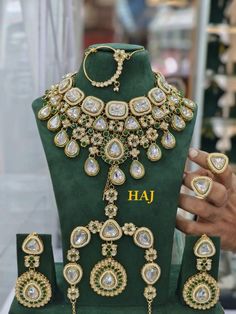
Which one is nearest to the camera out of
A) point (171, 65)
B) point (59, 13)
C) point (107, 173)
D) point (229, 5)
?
point (107, 173)

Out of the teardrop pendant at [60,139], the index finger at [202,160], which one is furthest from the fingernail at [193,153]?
the teardrop pendant at [60,139]

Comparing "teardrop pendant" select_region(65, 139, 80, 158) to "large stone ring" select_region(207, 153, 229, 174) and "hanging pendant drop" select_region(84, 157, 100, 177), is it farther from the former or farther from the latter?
"large stone ring" select_region(207, 153, 229, 174)

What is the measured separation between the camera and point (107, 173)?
74 centimetres

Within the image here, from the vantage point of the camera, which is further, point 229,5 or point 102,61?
point 229,5

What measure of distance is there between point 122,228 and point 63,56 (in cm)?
73

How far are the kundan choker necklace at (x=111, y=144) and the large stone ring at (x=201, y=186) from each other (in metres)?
0.07

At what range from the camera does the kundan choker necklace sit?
738 millimetres

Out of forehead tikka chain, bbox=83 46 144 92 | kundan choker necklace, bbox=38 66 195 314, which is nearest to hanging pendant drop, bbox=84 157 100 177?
kundan choker necklace, bbox=38 66 195 314

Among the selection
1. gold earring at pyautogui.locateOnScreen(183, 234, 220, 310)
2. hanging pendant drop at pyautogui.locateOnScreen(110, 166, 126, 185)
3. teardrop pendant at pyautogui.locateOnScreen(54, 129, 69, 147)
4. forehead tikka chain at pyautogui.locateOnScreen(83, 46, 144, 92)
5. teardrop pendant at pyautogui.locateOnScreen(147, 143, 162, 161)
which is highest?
forehead tikka chain at pyautogui.locateOnScreen(83, 46, 144, 92)

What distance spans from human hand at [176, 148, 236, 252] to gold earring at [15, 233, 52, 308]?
0.77ft

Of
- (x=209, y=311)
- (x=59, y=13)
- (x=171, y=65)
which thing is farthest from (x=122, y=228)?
(x=171, y=65)

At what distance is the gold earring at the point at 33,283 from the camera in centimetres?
74

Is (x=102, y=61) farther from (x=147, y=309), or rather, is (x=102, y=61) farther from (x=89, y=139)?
(x=147, y=309)

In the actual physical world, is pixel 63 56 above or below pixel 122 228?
above
